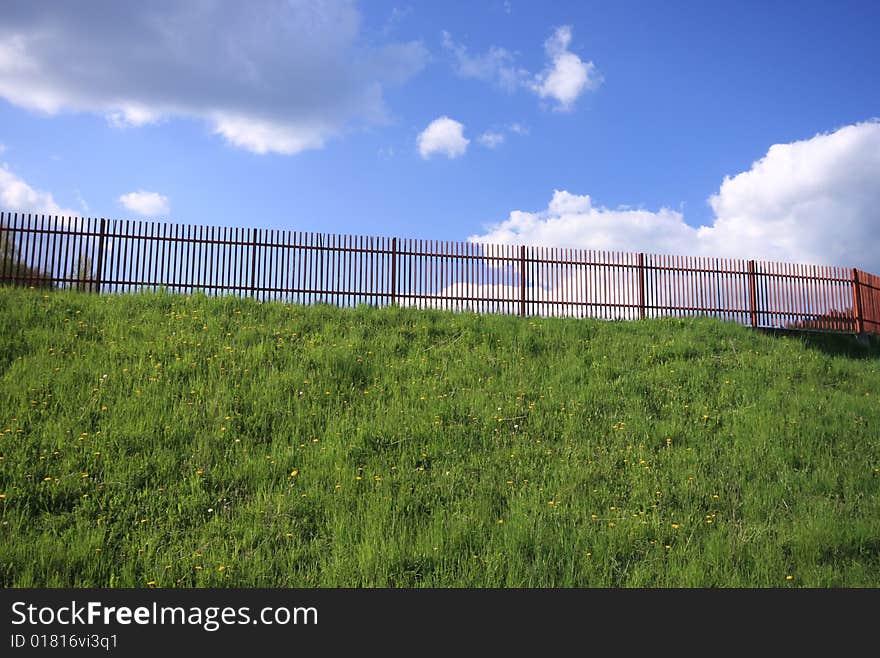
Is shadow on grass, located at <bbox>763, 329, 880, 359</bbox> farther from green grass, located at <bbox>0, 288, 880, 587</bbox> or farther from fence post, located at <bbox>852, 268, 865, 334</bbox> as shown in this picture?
green grass, located at <bbox>0, 288, 880, 587</bbox>

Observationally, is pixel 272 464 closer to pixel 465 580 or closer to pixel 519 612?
pixel 465 580

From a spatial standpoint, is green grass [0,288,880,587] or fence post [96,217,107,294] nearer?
Answer: green grass [0,288,880,587]

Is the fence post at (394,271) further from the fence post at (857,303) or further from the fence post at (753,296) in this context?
the fence post at (857,303)

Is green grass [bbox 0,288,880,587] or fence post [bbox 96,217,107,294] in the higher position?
fence post [bbox 96,217,107,294]

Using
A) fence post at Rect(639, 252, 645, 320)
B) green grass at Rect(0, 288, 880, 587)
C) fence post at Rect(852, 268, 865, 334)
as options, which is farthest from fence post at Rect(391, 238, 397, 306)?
fence post at Rect(852, 268, 865, 334)

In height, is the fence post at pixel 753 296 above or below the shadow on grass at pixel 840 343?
above

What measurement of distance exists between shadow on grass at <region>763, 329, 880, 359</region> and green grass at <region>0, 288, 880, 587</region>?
4105 mm

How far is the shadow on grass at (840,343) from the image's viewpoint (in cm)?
1766

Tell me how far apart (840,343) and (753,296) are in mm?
2647

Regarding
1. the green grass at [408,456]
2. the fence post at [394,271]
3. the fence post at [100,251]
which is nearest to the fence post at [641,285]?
the green grass at [408,456]

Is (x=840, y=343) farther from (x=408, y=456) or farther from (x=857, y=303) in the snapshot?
(x=408, y=456)

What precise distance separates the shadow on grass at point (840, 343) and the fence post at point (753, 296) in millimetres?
729

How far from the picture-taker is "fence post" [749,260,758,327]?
19328 mm

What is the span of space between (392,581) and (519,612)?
4.20ft
